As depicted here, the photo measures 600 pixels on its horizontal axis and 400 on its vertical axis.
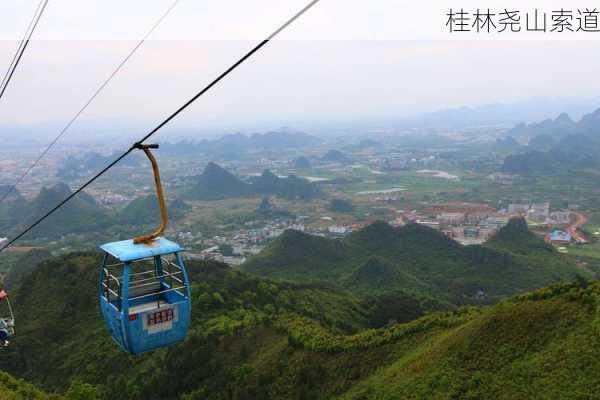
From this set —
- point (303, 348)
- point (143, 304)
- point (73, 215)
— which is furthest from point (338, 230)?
point (143, 304)

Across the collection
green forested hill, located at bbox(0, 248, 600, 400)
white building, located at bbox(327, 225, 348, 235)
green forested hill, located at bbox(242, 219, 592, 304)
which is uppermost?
green forested hill, located at bbox(0, 248, 600, 400)

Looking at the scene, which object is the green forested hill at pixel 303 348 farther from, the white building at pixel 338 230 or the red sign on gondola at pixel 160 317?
the white building at pixel 338 230

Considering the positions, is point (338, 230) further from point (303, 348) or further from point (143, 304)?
point (143, 304)

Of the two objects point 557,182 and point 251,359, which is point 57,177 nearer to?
point 557,182

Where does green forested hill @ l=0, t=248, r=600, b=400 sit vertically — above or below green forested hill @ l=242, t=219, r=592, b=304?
above

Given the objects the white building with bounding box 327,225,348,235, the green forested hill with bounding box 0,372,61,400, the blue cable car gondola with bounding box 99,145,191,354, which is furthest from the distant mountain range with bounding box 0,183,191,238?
the blue cable car gondola with bounding box 99,145,191,354

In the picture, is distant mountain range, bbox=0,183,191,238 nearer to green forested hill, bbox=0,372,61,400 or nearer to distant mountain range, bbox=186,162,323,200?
distant mountain range, bbox=186,162,323,200
